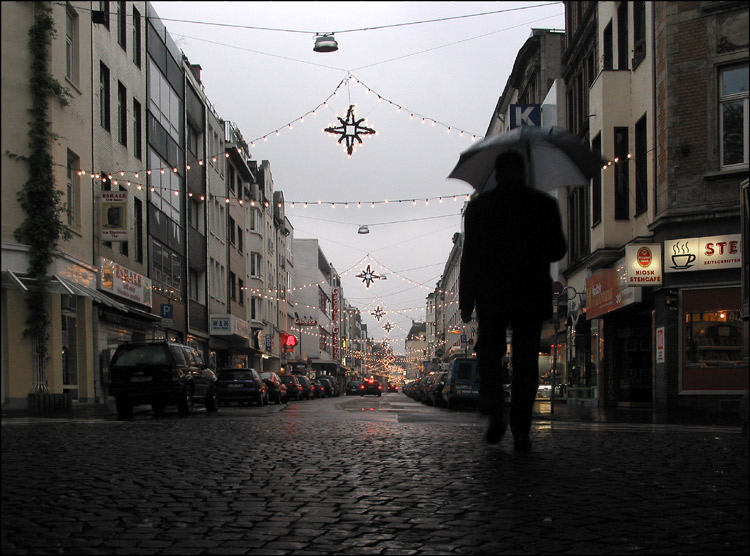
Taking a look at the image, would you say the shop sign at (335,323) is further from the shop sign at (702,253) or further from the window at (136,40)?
the shop sign at (702,253)

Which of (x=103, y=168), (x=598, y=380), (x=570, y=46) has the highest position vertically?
(x=570, y=46)

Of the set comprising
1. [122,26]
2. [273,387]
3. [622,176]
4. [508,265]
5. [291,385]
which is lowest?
[291,385]

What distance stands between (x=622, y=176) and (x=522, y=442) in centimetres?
1951

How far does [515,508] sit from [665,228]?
17.3 metres

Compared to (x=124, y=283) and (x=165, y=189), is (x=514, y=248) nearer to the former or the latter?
(x=124, y=283)

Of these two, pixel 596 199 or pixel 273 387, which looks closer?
pixel 596 199

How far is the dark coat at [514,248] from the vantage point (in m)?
5.81

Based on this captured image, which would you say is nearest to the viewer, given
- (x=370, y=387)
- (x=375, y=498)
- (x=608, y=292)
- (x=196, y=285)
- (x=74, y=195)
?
(x=375, y=498)

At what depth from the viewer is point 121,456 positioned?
8039 mm

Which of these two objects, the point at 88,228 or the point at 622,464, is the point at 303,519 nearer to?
the point at 622,464

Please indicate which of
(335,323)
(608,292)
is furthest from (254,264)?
(335,323)

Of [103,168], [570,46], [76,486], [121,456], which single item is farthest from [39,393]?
[570,46]

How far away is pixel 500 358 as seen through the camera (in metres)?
6.13

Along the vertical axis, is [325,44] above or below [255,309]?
above
